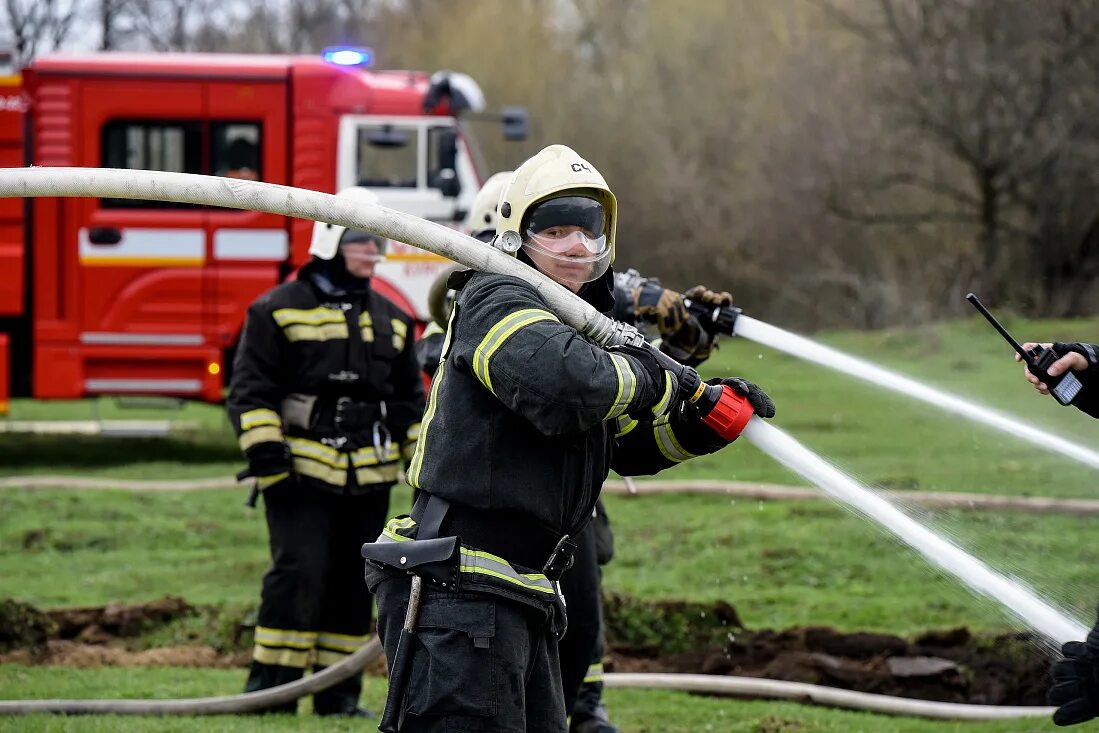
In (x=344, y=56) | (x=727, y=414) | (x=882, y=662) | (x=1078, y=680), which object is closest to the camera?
(x=727, y=414)

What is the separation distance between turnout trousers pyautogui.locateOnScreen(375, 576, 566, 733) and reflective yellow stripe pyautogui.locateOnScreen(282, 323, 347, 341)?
2.61 metres

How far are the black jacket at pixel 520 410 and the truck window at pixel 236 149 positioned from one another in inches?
393

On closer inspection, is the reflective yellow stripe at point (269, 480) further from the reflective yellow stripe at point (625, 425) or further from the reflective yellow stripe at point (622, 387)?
the reflective yellow stripe at point (622, 387)

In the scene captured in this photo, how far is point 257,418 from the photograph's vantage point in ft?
19.6

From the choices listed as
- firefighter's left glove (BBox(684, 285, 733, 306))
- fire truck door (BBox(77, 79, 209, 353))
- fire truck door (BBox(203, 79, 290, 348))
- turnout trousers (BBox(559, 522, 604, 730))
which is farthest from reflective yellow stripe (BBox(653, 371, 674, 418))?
fire truck door (BBox(77, 79, 209, 353))

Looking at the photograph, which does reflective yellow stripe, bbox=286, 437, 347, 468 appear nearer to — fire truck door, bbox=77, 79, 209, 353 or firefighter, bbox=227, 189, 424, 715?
firefighter, bbox=227, 189, 424, 715

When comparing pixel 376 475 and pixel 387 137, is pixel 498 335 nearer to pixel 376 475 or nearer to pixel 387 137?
pixel 376 475

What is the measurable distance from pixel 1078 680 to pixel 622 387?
1.67 meters

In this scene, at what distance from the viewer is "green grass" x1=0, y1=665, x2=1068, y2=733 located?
5676 millimetres

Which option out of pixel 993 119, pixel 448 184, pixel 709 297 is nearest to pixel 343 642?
pixel 709 297

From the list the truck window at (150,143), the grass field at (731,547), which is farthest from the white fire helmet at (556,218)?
the truck window at (150,143)

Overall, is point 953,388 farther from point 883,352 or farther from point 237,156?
point 237,156

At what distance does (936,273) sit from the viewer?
2536 centimetres

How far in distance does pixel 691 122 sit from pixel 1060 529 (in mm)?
20857
